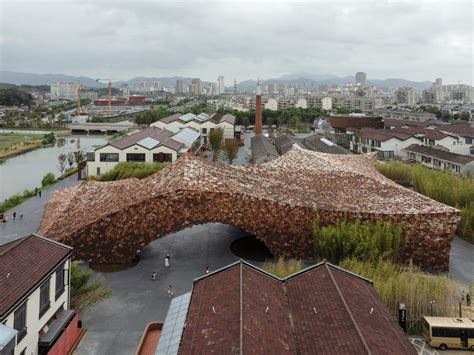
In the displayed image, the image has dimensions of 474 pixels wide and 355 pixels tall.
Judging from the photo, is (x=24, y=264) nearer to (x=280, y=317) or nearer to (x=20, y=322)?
(x=20, y=322)

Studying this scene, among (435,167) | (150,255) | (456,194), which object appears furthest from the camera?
(435,167)

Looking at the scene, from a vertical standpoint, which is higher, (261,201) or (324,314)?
(261,201)

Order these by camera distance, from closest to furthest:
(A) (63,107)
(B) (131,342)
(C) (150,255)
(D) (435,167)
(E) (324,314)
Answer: (E) (324,314) → (B) (131,342) → (C) (150,255) → (D) (435,167) → (A) (63,107)

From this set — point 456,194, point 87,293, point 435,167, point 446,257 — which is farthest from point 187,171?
point 435,167

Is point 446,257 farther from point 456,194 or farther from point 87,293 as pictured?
point 87,293

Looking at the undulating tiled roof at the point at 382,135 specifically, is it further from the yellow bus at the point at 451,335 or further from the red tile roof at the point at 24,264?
the red tile roof at the point at 24,264

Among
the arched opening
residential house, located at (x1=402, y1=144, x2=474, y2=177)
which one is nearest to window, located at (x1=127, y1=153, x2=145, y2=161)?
the arched opening

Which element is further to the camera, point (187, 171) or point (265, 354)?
point (187, 171)
